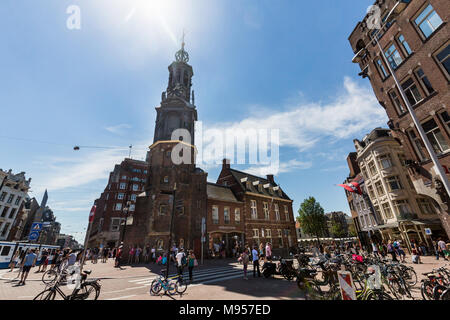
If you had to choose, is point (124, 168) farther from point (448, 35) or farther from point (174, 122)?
point (448, 35)

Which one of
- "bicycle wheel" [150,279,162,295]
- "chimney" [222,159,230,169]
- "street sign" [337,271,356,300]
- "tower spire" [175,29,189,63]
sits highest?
"tower spire" [175,29,189,63]

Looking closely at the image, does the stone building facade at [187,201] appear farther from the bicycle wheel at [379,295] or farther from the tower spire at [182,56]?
the bicycle wheel at [379,295]

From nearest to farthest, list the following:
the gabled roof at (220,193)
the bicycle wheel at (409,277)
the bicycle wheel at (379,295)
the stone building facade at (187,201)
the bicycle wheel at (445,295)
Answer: the bicycle wheel at (379,295) < the bicycle wheel at (445,295) < the bicycle wheel at (409,277) < the stone building facade at (187,201) < the gabled roof at (220,193)

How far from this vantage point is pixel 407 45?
12.8 metres

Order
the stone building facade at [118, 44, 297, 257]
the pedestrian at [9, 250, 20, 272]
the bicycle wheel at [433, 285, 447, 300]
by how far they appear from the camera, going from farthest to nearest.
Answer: the stone building facade at [118, 44, 297, 257] < the pedestrian at [9, 250, 20, 272] < the bicycle wheel at [433, 285, 447, 300]

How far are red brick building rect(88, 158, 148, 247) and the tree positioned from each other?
128ft

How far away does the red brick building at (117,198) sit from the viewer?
44.1 meters

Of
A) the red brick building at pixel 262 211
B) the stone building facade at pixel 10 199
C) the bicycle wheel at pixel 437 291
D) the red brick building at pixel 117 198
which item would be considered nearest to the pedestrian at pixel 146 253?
the red brick building at pixel 262 211

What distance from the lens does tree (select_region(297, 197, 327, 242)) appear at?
40.9 metres

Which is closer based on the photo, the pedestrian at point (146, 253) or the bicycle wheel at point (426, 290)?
the bicycle wheel at point (426, 290)

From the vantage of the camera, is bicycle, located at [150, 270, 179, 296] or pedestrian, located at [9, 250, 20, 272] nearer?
bicycle, located at [150, 270, 179, 296]

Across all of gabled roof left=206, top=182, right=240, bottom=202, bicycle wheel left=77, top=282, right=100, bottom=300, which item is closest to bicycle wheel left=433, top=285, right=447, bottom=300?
bicycle wheel left=77, top=282, right=100, bottom=300

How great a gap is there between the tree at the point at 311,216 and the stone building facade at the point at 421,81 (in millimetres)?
31751

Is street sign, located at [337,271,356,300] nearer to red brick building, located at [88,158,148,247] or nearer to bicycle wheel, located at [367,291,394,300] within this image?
bicycle wheel, located at [367,291,394,300]
